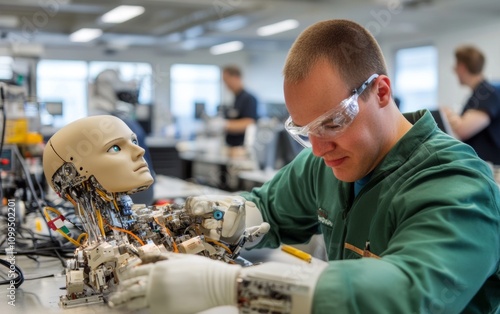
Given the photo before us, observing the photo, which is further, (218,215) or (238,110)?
(238,110)

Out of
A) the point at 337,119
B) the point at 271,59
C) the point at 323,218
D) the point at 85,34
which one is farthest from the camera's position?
the point at 271,59

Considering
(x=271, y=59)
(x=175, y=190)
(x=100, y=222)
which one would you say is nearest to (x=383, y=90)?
(x=100, y=222)

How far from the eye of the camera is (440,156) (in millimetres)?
1032

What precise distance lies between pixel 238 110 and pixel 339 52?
4.70 metres

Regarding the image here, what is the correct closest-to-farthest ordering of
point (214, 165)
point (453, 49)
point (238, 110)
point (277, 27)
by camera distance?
point (238, 110)
point (214, 165)
point (453, 49)
point (277, 27)

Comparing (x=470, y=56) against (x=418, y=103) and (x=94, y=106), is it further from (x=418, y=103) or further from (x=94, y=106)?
(x=418, y=103)

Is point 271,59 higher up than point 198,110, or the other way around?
point 271,59

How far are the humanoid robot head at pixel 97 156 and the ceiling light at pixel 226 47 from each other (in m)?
10.0

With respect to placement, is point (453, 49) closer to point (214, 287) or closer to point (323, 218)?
point (323, 218)

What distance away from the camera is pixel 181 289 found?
0.79m

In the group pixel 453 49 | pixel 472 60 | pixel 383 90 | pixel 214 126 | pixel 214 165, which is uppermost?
pixel 453 49

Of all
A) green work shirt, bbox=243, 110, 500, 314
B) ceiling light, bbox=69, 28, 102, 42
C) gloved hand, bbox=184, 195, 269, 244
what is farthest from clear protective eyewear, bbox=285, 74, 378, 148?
ceiling light, bbox=69, 28, 102, 42

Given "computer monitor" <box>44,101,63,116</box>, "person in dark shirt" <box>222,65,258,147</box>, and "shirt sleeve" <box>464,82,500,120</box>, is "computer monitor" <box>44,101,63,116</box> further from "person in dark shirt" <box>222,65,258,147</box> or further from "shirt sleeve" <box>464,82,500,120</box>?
"shirt sleeve" <box>464,82,500,120</box>

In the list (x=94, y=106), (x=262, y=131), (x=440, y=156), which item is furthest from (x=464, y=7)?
(x=440, y=156)
